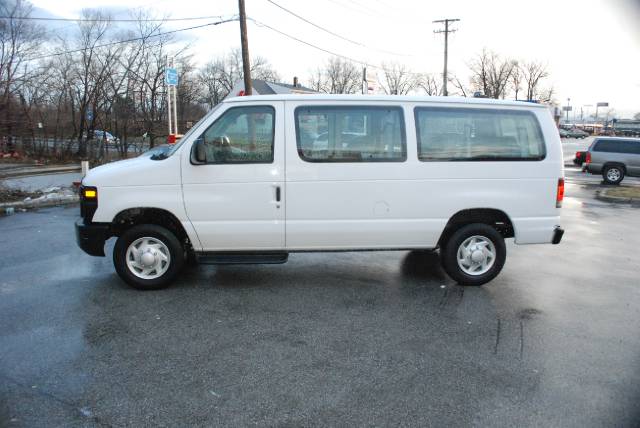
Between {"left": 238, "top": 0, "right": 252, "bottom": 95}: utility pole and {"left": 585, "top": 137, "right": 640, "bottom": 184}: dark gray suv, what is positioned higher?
{"left": 238, "top": 0, "right": 252, "bottom": 95}: utility pole

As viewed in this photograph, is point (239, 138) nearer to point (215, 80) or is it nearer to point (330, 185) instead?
point (330, 185)

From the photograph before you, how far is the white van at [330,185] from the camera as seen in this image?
527cm

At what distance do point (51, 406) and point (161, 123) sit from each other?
97.5 ft

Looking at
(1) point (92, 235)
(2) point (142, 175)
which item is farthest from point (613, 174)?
(1) point (92, 235)

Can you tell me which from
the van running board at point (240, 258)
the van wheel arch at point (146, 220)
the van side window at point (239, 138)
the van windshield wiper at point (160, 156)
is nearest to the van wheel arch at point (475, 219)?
the van running board at point (240, 258)

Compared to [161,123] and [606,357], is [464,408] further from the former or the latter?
[161,123]

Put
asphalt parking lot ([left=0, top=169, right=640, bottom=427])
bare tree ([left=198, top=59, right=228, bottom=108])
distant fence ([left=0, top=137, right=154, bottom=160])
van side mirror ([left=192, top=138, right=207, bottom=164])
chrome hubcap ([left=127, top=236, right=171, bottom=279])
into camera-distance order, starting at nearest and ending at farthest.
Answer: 1. asphalt parking lot ([left=0, top=169, right=640, bottom=427])
2. van side mirror ([left=192, top=138, right=207, bottom=164])
3. chrome hubcap ([left=127, top=236, right=171, bottom=279])
4. distant fence ([left=0, top=137, right=154, bottom=160])
5. bare tree ([left=198, top=59, right=228, bottom=108])

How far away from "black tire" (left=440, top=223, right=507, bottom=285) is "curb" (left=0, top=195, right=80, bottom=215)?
9.47m

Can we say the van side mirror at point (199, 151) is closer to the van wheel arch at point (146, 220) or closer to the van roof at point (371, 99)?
the van roof at point (371, 99)

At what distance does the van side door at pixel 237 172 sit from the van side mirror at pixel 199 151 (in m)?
0.06

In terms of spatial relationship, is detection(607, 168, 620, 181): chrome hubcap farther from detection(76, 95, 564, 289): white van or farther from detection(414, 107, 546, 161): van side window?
detection(414, 107, 546, 161): van side window

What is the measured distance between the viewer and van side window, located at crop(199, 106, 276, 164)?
5.28 m

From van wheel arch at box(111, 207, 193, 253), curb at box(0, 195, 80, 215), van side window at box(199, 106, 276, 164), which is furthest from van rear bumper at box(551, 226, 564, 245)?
curb at box(0, 195, 80, 215)

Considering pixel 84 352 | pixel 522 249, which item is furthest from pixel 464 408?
pixel 522 249
